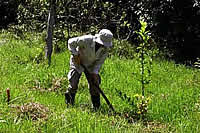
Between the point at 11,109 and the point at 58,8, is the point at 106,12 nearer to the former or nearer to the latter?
the point at 58,8

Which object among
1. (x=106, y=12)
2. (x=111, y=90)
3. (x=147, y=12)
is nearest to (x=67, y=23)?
(x=106, y=12)

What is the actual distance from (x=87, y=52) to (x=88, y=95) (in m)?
1.20

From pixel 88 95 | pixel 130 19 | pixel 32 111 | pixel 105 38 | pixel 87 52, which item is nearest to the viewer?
pixel 32 111

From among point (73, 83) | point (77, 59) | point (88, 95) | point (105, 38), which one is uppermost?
point (105, 38)

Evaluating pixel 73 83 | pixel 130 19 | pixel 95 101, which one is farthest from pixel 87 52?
pixel 130 19

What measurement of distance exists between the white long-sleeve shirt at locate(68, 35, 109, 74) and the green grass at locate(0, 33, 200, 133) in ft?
1.87

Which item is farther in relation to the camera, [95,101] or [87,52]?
[95,101]

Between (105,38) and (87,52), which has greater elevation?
(105,38)

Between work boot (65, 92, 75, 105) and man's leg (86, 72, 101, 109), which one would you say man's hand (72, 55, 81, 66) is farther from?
work boot (65, 92, 75, 105)

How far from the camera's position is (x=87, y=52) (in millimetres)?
5672

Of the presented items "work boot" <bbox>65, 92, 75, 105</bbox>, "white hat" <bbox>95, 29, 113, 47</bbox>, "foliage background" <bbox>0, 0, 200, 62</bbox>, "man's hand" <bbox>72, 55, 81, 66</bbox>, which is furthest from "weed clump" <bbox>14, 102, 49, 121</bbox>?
"foliage background" <bbox>0, 0, 200, 62</bbox>

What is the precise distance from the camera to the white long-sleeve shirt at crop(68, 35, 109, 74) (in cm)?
560

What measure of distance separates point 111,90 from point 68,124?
99.1 inches

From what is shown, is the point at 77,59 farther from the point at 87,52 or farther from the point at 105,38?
the point at 105,38
